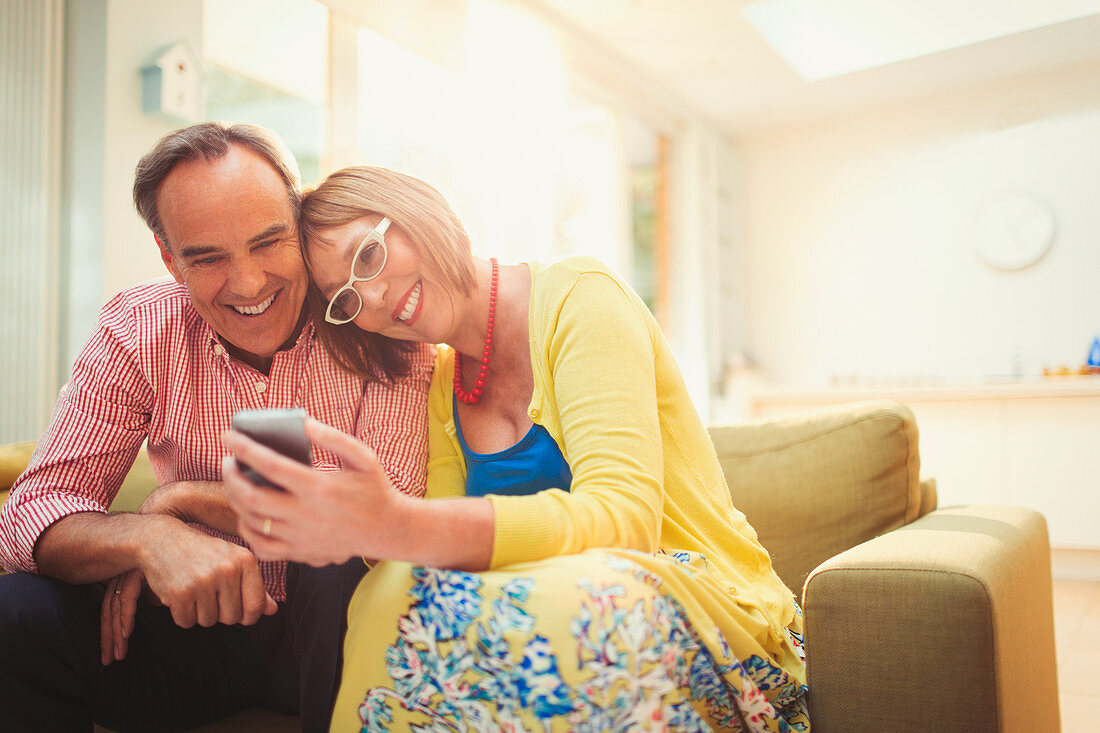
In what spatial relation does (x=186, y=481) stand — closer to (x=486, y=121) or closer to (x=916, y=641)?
(x=916, y=641)

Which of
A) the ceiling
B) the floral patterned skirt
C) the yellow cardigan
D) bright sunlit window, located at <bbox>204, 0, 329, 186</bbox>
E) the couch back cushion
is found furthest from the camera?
the ceiling

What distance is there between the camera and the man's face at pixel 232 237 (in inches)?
46.5

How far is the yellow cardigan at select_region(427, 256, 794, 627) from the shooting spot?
867mm

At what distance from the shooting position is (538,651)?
2.43 ft

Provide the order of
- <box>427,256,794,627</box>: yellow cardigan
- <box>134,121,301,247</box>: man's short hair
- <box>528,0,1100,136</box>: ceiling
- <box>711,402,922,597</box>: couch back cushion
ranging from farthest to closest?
<box>528,0,1100,136</box>: ceiling < <box>711,402,922,597</box>: couch back cushion < <box>134,121,301,247</box>: man's short hair < <box>427,256,794,627</box>: yellow cardigan

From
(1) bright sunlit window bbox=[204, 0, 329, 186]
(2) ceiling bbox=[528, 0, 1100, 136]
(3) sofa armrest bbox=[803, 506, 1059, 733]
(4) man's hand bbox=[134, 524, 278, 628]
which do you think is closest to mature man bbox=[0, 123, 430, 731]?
(4) man's hand bbox=[134, 524, 278, 628]

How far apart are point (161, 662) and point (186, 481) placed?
0.82 feet

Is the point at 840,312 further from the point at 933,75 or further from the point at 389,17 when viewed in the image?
the point at 389,17

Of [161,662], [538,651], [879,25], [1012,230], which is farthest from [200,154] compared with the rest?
[1012,230]

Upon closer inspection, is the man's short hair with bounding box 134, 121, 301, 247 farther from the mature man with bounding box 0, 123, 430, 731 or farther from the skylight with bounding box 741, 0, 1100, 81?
the skylight with bounding box 741, 0, 1100, 81

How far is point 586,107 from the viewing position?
17.4 feet

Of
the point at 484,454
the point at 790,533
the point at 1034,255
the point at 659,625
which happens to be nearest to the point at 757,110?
the point at 1034,255

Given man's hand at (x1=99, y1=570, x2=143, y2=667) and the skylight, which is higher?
→ the skylight

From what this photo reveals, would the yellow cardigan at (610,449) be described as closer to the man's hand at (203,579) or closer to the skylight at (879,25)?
the man's hand at (203,579)
